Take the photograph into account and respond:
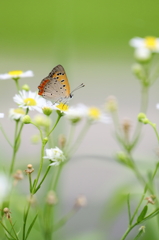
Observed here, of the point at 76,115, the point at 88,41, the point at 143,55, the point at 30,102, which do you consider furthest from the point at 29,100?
the point at 88,41

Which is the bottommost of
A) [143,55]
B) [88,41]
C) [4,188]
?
[4,188]

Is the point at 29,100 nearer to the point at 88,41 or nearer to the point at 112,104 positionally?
the point at 112,104

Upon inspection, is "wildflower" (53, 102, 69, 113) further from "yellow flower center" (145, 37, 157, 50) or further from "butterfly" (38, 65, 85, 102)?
"yellow flower center" (145, 37, 157, 50)

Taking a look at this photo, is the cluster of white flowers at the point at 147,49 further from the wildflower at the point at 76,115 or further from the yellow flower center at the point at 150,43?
the wildflower at the point at 76,115

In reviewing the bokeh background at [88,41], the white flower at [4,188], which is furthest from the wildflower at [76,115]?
the bokeh background at [88,41]

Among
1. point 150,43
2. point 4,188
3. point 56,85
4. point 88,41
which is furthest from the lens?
point 88,41

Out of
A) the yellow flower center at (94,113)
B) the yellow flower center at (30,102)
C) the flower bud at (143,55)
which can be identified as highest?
the flower bud at (143,55)
